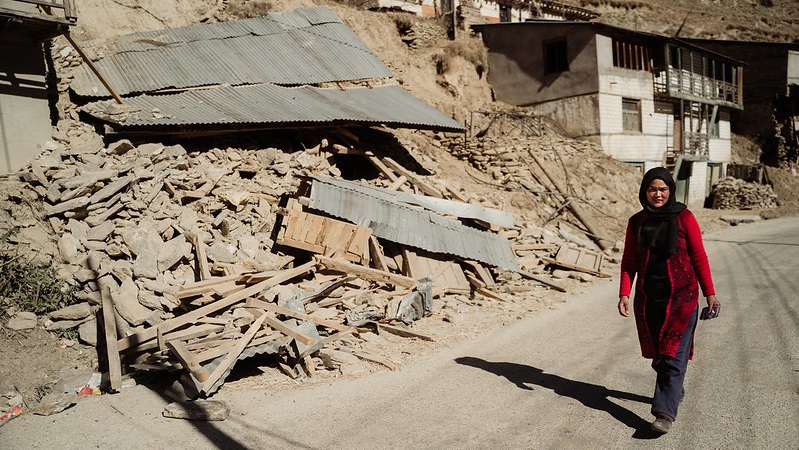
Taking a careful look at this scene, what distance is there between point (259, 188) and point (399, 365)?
597cm

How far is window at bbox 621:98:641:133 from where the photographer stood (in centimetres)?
2456

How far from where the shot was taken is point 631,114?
2500 centimetres

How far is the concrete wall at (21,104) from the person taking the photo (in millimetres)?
9758

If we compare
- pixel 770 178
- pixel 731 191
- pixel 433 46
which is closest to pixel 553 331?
pixel 433 46

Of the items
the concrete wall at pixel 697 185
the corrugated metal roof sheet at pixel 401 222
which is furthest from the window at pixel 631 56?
the corrugated metal roof sheet at pixel 401 222

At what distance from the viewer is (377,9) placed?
91.0ft

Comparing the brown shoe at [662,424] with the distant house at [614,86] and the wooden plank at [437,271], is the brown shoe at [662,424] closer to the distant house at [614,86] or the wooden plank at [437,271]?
the wooden plank at [437,271]

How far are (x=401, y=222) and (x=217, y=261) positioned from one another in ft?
12.6

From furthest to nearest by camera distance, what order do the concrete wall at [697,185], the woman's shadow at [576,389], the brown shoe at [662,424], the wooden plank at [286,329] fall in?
1. the concrete wall at [697,185]
2. the wooden plank at [286,329]
3. the woman's shadow at [576,389]
4. the brown shoe at [662,424]

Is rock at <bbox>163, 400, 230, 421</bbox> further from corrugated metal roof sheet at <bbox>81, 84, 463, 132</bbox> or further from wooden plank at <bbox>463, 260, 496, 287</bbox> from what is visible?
corrugated metal roof sheet at <bbox>81, 84, 463, 132</bbox>

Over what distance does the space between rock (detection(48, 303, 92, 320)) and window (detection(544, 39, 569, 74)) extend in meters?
22.5

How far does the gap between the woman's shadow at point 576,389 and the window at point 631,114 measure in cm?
2164

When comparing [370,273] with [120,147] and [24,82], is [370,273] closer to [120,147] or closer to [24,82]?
[120,147]

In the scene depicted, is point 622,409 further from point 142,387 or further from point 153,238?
point 153,238
